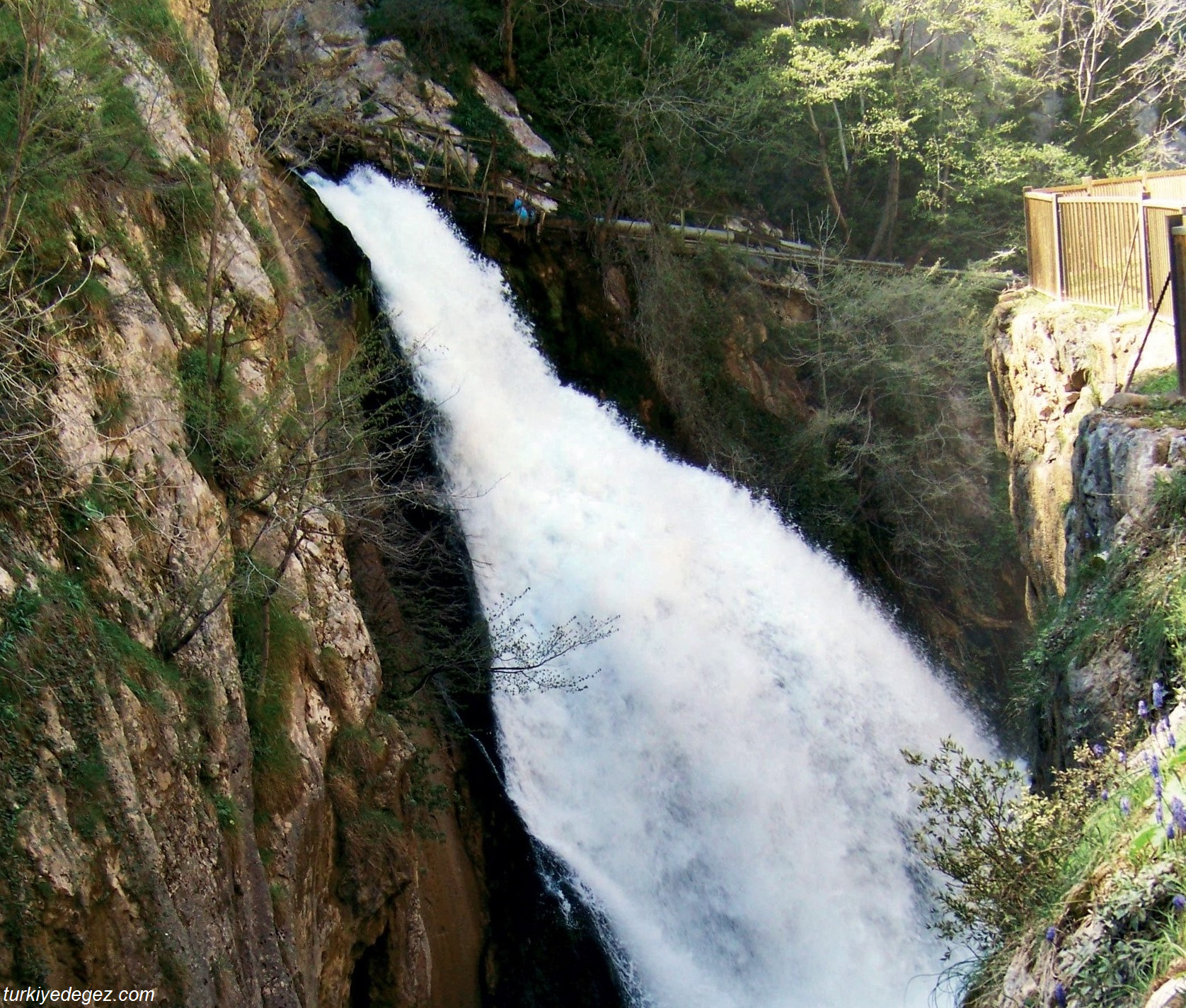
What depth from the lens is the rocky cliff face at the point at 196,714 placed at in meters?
5.18

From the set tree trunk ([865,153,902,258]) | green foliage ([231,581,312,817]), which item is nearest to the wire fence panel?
green foliage ([231,581,312,817])

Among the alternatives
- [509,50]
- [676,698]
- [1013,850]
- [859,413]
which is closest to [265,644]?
[1013,850]

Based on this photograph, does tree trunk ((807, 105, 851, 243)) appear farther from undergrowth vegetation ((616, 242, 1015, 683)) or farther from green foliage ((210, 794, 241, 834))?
green foliage ((210, 794, 241, 834))

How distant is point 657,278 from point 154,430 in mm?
13387

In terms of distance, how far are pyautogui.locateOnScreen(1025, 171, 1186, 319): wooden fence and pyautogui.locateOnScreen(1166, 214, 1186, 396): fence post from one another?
0.54 m

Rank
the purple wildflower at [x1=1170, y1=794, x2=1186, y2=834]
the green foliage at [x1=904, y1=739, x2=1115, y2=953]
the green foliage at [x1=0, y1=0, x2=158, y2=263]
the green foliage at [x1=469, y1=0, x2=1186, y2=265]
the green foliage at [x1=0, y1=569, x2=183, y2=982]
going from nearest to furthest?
the purple wildflower at [x1=1170, y1=794, x2=1186, y2=834], the green foliage at [x1=0, y1=569, x2=183, y2=982], the green foliage at [x1=904, y1=739, x2=1115, y2=953], the green foliage at [x1=0, y1=0, x2=158, y2=263], the green foliage at [x1=469, y1=0, x2=1186, y2=265]

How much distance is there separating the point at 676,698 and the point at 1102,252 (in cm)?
710

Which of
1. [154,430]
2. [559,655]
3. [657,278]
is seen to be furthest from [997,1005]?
[657,278]

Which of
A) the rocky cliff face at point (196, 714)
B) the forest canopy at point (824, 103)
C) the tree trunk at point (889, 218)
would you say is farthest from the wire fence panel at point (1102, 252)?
the tree trunk at point (889, 218)

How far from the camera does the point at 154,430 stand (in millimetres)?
7219

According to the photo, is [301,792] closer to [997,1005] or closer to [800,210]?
[997,1005]

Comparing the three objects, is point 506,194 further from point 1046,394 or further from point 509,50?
point 1046,394

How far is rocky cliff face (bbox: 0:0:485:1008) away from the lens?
518cm

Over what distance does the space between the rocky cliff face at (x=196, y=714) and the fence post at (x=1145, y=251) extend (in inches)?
331
